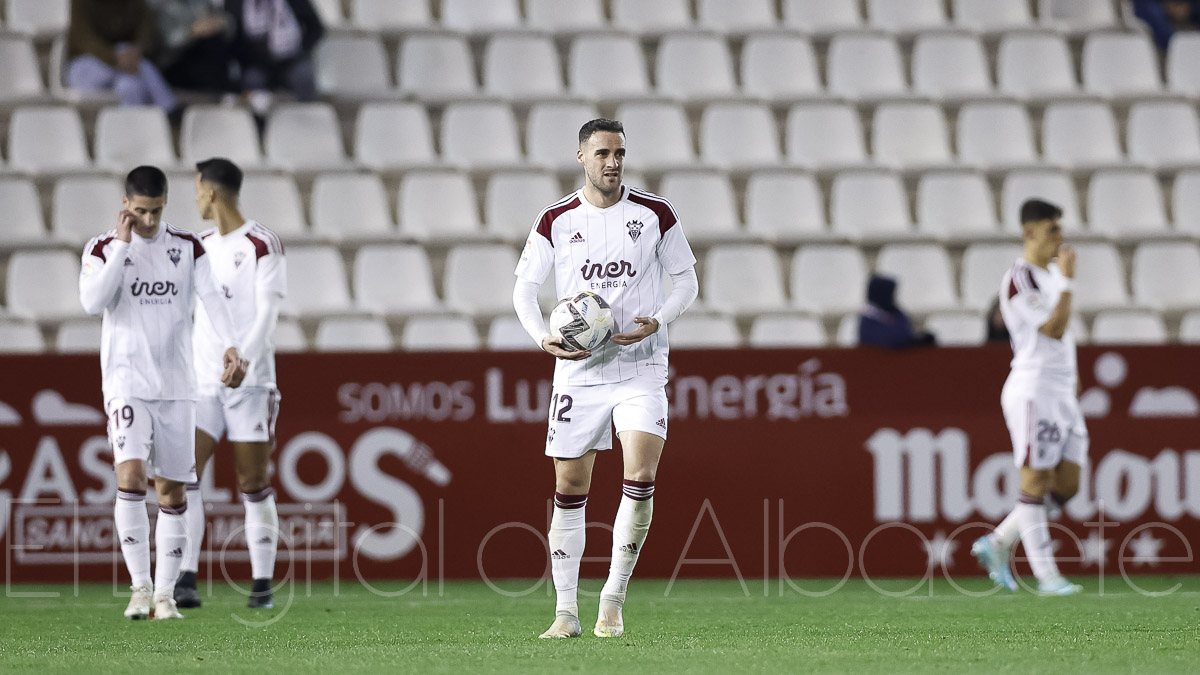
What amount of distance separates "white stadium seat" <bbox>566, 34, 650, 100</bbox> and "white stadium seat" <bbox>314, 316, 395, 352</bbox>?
3348 millimetres

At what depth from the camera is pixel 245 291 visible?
8219 millimetres

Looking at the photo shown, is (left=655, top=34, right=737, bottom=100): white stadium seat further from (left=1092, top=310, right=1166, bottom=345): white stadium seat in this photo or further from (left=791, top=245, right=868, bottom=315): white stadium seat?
(left=1092, top=310, right=1166, bottom=345): white stadium seat

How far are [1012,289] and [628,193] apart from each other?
11.5ft

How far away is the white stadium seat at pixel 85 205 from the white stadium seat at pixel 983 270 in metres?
5.90

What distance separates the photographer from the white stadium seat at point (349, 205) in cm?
1210

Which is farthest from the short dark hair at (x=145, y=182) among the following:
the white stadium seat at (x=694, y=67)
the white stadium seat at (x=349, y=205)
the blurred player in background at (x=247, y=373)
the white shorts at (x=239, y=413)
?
the white stadium seat at (x=694, y=67)

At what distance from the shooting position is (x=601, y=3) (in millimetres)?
14477

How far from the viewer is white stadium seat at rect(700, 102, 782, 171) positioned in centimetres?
1305

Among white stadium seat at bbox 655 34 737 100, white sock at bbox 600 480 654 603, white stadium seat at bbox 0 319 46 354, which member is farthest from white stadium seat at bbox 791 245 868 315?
white sock at bbox 600 480 654 603

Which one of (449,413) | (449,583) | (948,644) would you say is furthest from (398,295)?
(948,644)

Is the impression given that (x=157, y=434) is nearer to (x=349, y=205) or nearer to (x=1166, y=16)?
(x=349, y=205)

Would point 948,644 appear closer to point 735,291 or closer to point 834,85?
point 735,291

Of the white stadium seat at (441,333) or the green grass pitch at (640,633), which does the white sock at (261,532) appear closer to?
the green grass pitch at (640,633)

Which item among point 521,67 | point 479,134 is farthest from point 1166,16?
point 479,134
